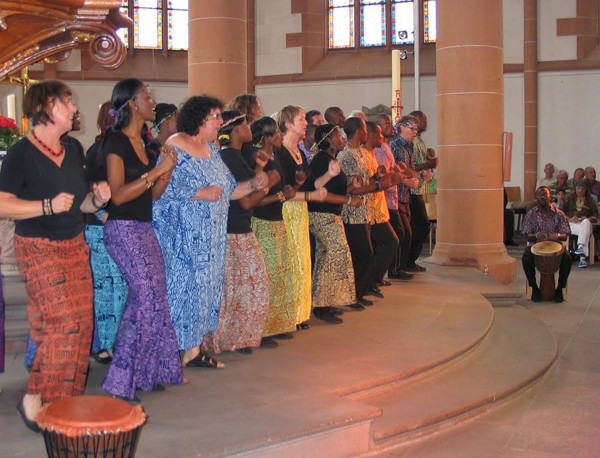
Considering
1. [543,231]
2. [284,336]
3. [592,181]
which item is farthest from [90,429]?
[592,181]

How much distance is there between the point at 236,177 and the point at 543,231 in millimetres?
5913

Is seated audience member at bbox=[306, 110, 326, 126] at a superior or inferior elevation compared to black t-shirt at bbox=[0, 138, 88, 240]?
superior

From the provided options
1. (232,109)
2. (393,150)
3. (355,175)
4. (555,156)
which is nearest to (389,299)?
(355,175)

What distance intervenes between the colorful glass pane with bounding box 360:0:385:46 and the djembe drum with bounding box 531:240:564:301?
33.9 ft

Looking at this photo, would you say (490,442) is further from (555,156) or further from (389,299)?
(555,156)

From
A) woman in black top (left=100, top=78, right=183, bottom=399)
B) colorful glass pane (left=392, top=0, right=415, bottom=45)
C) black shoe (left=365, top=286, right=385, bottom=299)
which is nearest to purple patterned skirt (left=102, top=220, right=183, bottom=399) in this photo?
woman in black top (left=100, top=78, right=183, bottom=399)

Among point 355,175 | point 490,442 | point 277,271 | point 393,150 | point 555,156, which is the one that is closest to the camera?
point 490,442

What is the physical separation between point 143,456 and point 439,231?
815cm

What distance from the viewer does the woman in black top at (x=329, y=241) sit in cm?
A: 695

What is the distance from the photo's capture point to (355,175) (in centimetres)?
761

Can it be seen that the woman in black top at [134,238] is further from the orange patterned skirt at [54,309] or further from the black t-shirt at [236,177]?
the black t-shirt at [236,177]

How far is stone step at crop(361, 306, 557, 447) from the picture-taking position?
5.12 meters

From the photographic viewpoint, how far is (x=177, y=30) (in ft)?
65.8

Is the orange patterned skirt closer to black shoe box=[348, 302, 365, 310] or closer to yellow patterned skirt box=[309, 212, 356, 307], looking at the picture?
yellow patterned skirt box=[309, 212, 356, 307]
